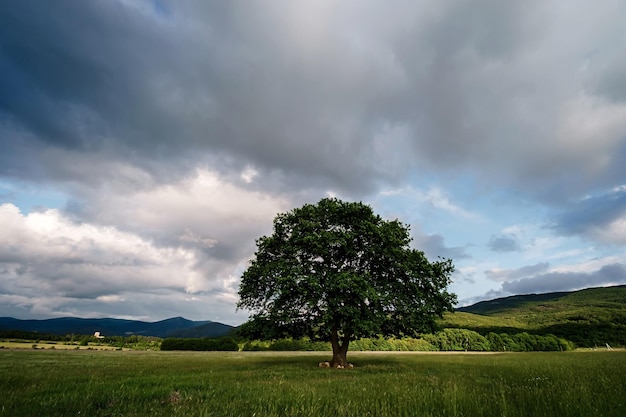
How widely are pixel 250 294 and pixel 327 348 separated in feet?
197

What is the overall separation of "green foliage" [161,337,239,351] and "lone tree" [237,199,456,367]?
47.1 metres

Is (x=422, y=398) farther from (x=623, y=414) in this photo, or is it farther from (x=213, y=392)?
(x=213, y=392)

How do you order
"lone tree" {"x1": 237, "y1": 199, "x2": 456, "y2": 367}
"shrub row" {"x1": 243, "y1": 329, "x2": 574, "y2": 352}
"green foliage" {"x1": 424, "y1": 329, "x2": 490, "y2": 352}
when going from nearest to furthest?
"lone tree" {"x1": 237, "y1": 199, "x2": 456, "y2": 367}, "shrub row" {"x1": 243, "y1": 329, "x2": 574, "y2": 352}, "green foliage" {"x1": 424, "y1": 329, "x2": 490, "y2": 352}

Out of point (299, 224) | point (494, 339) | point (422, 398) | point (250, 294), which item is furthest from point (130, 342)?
point (494, 339)

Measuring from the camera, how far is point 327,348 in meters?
84.0

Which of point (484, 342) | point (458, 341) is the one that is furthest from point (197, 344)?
point (484, 342)

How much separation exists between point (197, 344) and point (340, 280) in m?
56.7

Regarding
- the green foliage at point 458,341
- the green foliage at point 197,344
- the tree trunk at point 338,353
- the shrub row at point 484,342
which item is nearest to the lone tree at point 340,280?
the tree trunk at point 338,353

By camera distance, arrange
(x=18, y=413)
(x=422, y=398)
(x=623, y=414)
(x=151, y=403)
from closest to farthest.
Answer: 1. (x=623, y=414)
2. (x=18, y=413)
3. (x=422, y=398)
4. (x=151, y=403)

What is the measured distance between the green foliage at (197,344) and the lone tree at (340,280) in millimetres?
47129

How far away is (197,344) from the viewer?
233ft

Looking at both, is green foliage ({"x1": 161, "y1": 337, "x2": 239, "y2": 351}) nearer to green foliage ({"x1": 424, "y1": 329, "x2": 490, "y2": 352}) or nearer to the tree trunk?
the tree trunk

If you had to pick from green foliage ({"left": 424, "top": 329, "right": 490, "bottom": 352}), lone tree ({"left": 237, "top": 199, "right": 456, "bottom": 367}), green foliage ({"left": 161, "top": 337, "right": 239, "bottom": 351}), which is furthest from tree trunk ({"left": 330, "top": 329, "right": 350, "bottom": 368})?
green foliage ({"left": 424, "top": 329, "right": 490, "bottom": 352})

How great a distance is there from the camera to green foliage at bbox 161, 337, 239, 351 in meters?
70.1
